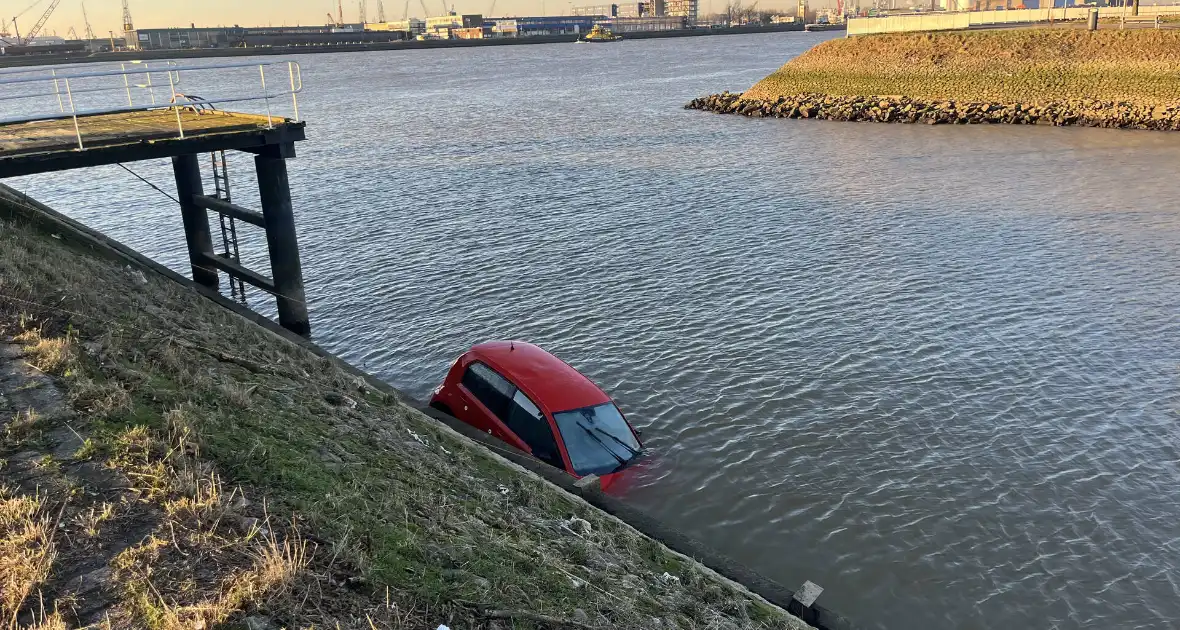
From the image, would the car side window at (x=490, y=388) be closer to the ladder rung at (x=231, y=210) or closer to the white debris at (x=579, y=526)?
the white debris at (x=579, y=526)

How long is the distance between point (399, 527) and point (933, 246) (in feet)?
74.8

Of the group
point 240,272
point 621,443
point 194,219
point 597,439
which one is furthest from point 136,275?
point 621,443

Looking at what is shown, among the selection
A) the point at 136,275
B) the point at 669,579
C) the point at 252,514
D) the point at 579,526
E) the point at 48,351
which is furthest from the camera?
the point at 136,275

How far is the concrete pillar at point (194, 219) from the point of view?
2214 cm

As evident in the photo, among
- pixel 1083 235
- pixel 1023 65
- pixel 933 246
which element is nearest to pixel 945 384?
pixel 933 246

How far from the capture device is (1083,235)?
26.2 meters

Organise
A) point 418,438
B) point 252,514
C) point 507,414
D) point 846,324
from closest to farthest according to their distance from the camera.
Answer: point 252,514, point 418,438, point 507,414, point 846,324

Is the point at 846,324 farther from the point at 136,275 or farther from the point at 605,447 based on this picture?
the point at 136,275

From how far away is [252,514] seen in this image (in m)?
6.35

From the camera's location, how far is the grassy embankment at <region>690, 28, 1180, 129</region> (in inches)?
2058

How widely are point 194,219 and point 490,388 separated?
13395 millimetres

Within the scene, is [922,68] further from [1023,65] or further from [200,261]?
[200,261]

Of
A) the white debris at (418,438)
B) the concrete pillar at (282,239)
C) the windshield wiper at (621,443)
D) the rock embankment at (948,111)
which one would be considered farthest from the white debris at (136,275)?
the rock embankment at (948,111)

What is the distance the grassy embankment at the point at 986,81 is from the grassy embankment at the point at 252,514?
5278 cm
